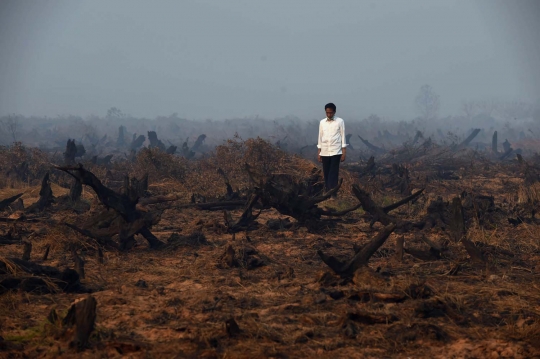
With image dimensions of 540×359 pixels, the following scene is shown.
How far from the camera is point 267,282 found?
6.42 metres

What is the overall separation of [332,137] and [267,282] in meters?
5.73

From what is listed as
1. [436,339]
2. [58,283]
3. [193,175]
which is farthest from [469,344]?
[193,175]

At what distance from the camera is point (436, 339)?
4.56 m

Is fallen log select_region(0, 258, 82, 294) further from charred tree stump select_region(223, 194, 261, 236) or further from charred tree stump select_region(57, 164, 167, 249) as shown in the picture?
charred tree stump select_region(223, 194, 261, 236)

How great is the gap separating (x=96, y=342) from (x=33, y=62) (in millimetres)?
198316

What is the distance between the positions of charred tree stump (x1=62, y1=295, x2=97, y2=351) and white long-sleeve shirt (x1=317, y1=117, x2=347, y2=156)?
25.4 feet

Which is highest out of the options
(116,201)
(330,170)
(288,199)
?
(330,170)

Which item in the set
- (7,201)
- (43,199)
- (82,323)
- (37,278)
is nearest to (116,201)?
(37,278)

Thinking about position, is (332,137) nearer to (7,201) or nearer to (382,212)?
(382,212)

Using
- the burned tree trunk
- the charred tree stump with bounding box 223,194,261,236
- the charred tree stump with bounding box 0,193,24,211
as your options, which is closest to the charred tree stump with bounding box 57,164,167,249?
the charred tree stump with bounding box 223,194,261,236

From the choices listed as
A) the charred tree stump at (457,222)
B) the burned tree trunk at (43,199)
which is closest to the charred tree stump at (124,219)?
the burned tree trunk at (43,199)

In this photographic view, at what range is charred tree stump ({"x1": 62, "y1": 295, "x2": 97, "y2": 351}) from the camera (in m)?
4.32

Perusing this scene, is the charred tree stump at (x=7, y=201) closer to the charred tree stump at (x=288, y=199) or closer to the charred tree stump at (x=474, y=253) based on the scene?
the charred tree stump at (x=288, y=199)

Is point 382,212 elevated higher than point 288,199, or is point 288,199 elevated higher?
point 288,199
